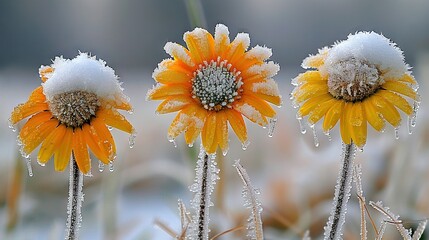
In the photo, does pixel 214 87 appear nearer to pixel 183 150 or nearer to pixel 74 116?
pixel 74 116

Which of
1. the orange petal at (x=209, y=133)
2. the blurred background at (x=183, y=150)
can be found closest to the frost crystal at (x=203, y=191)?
the orange petal at (x=209, y=133)

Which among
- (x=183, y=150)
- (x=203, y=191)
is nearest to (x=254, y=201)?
(x=203, y=191)

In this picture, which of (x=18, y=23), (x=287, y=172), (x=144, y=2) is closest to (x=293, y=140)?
(x=287, y=172)

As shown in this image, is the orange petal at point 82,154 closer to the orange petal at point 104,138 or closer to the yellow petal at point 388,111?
the orange petal at point 104,138

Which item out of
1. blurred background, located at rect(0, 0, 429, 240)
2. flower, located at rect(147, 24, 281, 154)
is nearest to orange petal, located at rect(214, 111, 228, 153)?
flower, located at rect(147, 24, 281, 154)

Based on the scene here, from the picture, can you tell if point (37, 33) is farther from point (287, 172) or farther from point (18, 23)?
point (287, 172)

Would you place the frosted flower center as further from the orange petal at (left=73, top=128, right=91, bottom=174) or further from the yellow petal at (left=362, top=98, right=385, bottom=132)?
the orange petal at (left=73, top=128, right=91, bottom=174)

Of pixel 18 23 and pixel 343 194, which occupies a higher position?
pixel 18 23
